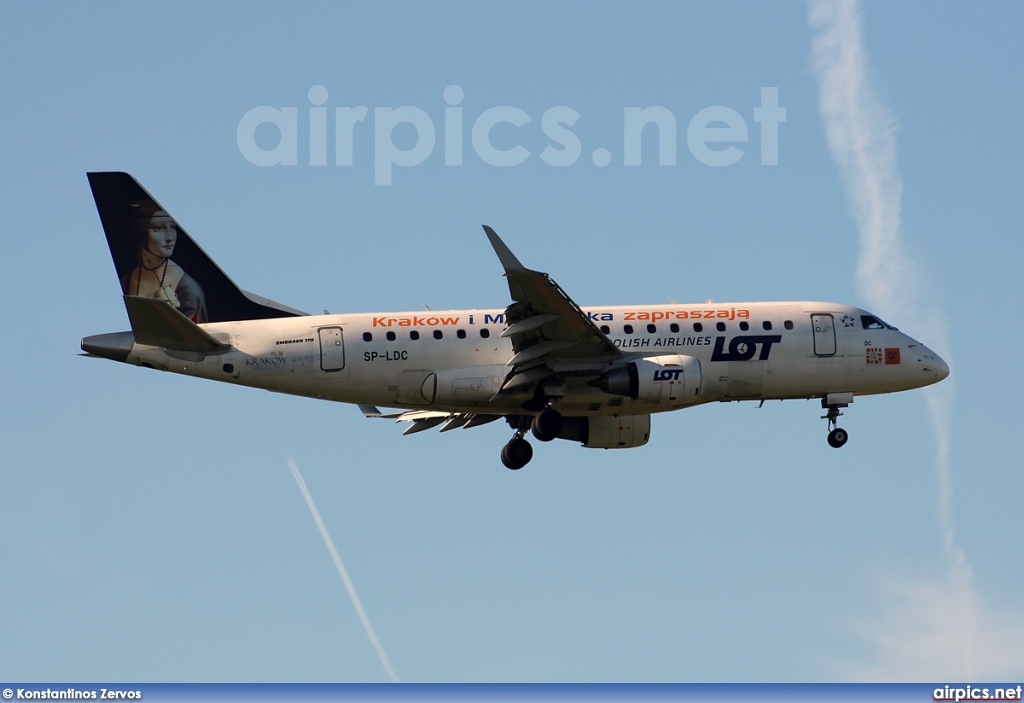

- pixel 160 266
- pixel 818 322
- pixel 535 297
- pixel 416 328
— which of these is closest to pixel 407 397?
pixel 416 328

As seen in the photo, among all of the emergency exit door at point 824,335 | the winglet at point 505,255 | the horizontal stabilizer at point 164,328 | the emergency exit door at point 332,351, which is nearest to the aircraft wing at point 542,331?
the winglet at point 505,255

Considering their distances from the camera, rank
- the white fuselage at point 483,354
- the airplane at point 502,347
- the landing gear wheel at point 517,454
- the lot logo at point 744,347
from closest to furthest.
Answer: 1. the airplane at point 502,347
2. the white fuselage at point 483,354
3. the lot logo at point 744,347
4. the landing gear wheel at point 517,454

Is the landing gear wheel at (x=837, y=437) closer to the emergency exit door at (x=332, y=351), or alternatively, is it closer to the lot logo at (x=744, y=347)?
the lot logo at (x=744, y=347)

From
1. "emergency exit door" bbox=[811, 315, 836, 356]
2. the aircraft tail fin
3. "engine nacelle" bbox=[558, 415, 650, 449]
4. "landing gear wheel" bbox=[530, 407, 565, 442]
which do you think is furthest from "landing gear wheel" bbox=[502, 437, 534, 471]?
"emergency exit door" bbox=[811, 315, 836, 356]

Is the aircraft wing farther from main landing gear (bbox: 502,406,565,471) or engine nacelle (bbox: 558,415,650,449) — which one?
engine nacelle (bbox: 558,415,650,449)

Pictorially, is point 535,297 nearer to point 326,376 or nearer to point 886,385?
point 326,376

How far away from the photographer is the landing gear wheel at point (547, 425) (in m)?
59.0

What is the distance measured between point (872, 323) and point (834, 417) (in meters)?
3.67

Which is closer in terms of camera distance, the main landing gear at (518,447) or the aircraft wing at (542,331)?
the aircraft wing at (542,331)

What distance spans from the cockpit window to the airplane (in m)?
0.06

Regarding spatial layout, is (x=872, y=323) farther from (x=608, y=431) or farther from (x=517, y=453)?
(x=517, y=453)

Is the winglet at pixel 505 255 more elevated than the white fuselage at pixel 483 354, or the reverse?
the winglet at pixel 505 255

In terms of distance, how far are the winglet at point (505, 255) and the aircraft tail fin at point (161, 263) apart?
1007 centimetres

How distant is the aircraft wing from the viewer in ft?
180
